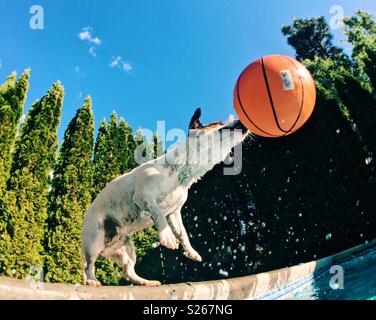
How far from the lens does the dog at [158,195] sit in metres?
3.19

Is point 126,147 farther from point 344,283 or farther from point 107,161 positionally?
point 344,283

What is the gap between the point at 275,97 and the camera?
358cm

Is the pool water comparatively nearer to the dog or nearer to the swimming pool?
the swimming pool

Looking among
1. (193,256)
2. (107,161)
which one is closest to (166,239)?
(193,256)

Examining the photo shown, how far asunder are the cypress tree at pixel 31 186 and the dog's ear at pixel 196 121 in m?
6.54

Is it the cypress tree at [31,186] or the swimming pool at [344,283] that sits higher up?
the cypress tree at [31,186]

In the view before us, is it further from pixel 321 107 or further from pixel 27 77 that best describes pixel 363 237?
pixel 27 77

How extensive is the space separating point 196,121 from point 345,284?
10.9 feet

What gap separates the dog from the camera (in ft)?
10.5

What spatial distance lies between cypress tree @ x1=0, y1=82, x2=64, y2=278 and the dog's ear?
6.54 m

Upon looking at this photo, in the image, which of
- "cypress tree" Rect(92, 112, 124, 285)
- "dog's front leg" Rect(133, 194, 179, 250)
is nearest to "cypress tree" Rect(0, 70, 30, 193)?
"cypress tree" Rect(92, 112, 124, 285)

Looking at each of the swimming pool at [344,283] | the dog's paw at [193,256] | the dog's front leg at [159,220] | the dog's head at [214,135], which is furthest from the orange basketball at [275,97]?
the swimming pool at [344,283]

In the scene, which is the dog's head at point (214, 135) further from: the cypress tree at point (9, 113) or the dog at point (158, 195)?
the cypress tree at point (9, 113)
